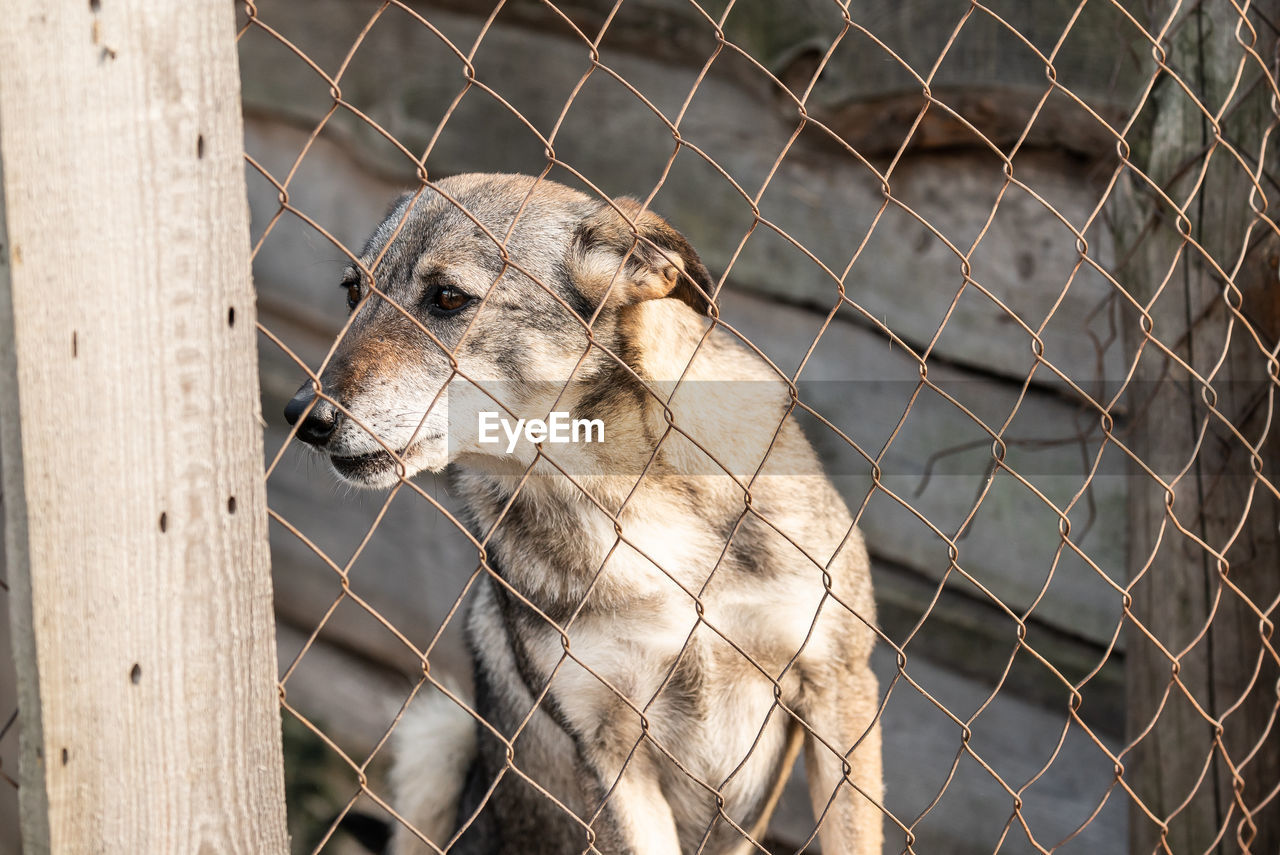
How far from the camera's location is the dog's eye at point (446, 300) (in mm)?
2244

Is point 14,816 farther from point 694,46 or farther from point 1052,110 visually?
point 1052,110

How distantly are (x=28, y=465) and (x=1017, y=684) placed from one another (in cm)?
322

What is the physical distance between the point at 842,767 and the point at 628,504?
746mm

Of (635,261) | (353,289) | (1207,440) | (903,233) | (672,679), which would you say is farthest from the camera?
(903,233)

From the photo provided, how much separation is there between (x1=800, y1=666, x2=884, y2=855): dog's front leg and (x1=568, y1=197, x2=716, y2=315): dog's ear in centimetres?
93

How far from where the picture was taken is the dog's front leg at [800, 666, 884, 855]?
2391 mm

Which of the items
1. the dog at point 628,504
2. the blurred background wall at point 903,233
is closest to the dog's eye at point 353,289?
the dog at point 628,504

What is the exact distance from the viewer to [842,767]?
2.38 m

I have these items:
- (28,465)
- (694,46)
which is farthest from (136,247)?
(694,46)

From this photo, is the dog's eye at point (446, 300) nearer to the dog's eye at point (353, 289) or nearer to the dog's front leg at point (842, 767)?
the dog's eye at point (353, 289)

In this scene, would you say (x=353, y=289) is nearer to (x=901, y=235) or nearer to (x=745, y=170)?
(x=745, y=170)

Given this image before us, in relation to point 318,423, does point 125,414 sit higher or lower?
higher

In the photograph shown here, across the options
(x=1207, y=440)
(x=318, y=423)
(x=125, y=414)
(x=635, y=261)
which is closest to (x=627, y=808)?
(x=318, y=423)

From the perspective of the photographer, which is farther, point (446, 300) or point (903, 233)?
point (903, 233)
